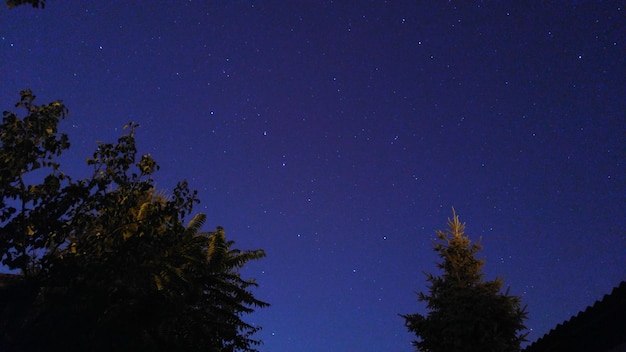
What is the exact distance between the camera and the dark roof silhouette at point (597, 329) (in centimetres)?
689

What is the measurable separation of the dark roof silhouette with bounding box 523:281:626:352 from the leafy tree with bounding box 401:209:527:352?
513cm

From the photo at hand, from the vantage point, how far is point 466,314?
45.5 ft

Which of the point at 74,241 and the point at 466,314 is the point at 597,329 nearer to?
the point at 466,314

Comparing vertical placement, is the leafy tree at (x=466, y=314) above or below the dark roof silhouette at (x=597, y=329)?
above

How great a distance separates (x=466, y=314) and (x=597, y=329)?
21.8ft

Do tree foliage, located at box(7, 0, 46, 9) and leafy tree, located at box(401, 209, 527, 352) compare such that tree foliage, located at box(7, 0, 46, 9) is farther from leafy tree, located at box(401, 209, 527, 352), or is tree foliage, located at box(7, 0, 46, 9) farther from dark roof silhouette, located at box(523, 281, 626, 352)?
leafy tree, located at box(401, 209, 527, 352)

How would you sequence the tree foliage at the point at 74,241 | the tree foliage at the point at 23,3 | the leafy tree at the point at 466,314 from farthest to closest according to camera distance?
1. the leafy tree at the point at 466,314
2. the tree foliage at the point at 74,241
3. the tree foliage at the point at 23,3

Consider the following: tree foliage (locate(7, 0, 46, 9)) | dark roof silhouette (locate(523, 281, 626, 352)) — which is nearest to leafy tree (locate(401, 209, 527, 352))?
dark roof silhouette (locate(523, 281, 626, 352))

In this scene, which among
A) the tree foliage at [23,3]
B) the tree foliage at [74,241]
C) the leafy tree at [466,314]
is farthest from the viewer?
the leafy tree at [466,314]

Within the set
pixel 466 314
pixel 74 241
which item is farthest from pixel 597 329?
pixel 74 241

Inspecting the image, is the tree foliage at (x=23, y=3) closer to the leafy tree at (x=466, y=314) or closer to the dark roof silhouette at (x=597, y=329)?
the dark roof silhouette at (x=597, y=329)

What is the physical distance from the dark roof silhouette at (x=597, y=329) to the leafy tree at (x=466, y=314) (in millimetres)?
5135

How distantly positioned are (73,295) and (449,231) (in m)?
11.5

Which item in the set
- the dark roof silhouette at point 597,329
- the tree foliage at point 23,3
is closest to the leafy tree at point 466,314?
the dark roof silhouette at point 597,329
